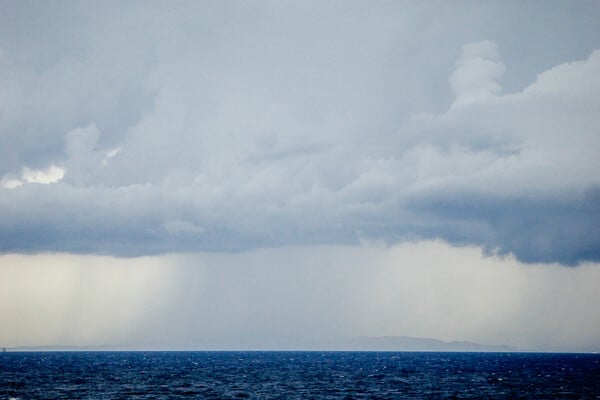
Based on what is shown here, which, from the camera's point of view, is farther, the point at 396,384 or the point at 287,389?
the point at 396,384

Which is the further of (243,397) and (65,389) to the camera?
(65,389)

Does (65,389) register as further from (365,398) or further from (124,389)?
(365,398)

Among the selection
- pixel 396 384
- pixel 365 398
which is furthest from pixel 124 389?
pixel 396 384

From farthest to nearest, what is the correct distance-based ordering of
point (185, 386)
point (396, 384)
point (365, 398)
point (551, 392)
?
point (396, 384), point (185, 386), point (551, 392), point (365, 398)

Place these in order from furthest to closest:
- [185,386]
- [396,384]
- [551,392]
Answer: [396,384]
[185,386]
[551,392]

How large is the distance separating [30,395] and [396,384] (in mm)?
69384

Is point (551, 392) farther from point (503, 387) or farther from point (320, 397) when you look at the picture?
point (320, 397)

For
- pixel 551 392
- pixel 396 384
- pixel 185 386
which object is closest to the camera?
pixel 551 392

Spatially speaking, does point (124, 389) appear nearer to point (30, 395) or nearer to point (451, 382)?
point (30, 395)

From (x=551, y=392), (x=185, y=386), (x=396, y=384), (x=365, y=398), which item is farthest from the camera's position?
(x=396, y=384)

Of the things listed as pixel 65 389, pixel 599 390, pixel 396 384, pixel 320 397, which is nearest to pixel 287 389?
pixel 320 397

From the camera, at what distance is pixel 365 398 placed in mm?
98188

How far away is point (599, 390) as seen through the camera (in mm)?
112000

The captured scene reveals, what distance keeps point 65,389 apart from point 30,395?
11299 mm
